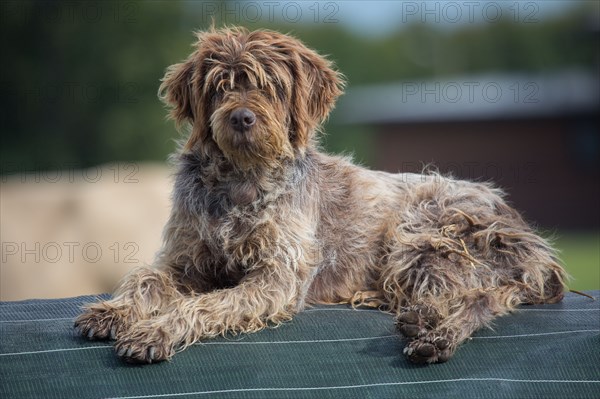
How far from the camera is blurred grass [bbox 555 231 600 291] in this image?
24969 millimetres

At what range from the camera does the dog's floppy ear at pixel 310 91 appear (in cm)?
661

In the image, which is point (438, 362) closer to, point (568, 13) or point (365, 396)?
point (365, 396)

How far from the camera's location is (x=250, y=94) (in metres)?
6.31

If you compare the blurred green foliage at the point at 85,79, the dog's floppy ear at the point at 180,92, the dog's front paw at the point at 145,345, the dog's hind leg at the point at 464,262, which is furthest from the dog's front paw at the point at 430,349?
the blurred green foliage at the point at 85,79

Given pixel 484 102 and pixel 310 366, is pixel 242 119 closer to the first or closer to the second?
pixel 310 366

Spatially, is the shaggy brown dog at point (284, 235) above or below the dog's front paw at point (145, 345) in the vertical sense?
Result: above

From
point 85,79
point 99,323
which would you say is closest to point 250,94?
point 99,323

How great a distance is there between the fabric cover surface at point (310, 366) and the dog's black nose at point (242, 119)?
4.36 feet

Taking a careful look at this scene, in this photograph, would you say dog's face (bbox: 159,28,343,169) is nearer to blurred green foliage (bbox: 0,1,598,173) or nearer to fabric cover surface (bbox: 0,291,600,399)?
fabric cover surface (bbox: 0,291,600,399)

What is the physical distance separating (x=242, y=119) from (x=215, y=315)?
127 cm

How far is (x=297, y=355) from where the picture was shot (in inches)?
219

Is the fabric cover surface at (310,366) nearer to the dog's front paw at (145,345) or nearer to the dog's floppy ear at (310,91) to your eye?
the dog's front paw at (145,345)

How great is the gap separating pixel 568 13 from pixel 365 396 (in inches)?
2602

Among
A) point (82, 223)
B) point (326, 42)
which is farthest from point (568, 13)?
point (82, 223)
